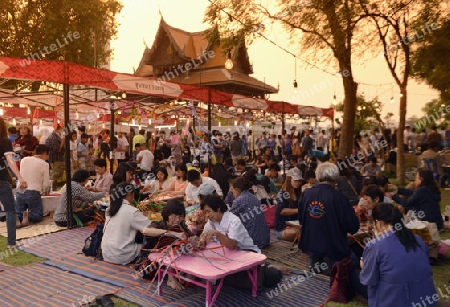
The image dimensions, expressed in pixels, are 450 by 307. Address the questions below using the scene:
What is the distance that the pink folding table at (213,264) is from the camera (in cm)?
414

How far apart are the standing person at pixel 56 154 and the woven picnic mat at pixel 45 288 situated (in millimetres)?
7331

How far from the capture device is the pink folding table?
414cm

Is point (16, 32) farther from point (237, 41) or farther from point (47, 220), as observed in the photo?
point (47, 220)

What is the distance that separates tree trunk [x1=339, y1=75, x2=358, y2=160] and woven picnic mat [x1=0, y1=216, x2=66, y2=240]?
389 inches

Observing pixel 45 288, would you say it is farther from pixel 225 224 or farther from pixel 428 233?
pixel 428 233

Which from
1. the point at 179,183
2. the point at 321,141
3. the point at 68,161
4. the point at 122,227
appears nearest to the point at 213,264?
the point at 122,227

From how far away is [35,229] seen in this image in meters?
8.23

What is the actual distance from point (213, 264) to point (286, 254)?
2.68 meters

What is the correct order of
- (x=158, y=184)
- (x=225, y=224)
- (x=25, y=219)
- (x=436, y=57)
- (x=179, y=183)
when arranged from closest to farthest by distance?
1. (x=225, y=224)
2. (x=25, y=219)
3. (x=179, y=183)
4. (x=158, y=184)
5. (x=436, y=57)

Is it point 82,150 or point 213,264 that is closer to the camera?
point 213,264

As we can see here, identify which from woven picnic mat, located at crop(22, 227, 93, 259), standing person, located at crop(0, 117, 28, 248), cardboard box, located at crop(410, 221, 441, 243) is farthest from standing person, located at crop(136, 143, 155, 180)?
cardboard box, located at crop(410, 221, 441, 243)

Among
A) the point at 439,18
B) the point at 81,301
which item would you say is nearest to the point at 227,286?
the point at 81,301

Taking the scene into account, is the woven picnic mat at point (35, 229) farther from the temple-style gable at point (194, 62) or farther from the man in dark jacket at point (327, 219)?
the temple-style gable at point (194, 62)

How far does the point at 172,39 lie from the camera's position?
2667 centimetres
